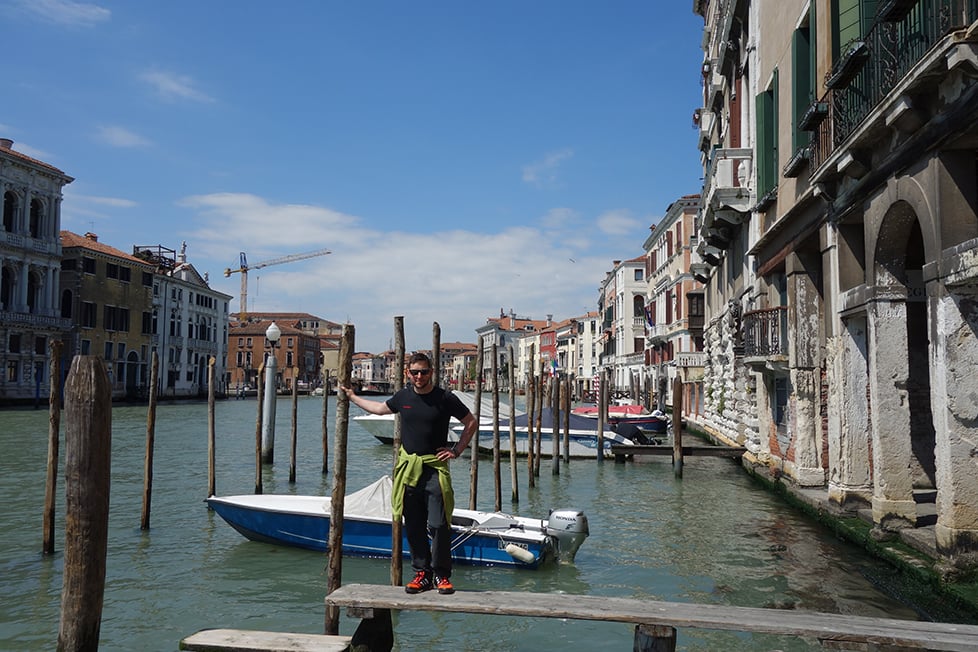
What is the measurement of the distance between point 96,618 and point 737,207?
1213 centimetres

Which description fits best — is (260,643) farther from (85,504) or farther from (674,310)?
(674,310)

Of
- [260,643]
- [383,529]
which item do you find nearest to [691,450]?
[383,529]

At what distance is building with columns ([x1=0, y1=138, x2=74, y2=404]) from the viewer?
38.9m

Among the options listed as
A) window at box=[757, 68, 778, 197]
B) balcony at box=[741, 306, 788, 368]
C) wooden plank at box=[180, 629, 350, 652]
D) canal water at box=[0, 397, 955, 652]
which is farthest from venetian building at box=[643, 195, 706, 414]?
wooden plank at box=[180, 629, 350, 652]

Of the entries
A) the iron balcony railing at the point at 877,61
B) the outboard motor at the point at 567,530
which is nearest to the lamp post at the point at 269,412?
the outboard motor at the point at 567,530

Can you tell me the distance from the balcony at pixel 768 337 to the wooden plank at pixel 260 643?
8.56 meters

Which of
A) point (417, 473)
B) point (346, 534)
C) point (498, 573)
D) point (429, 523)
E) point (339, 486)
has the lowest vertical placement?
point (498, 573)

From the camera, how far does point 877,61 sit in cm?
706

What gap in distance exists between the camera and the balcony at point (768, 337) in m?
11.4

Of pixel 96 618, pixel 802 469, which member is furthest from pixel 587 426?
pixel 96 618

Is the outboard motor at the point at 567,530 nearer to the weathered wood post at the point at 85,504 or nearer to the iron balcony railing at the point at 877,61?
the iron balcony railing at the point at 877,61

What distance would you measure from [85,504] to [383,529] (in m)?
4.53

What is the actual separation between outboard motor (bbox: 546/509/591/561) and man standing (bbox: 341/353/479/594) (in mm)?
3473

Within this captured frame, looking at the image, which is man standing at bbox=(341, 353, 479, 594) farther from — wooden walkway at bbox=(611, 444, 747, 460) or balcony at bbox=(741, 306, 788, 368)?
wooden walkway at bbox=(611, 444, 747, 460)
